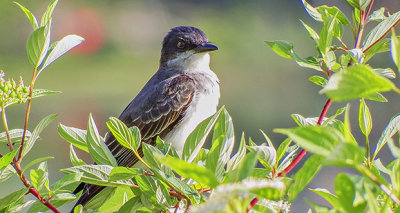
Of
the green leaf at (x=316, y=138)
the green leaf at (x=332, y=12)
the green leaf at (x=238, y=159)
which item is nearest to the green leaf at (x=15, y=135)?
the green leaf at (x=238, y=159)

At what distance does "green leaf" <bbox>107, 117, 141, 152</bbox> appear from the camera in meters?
1.40

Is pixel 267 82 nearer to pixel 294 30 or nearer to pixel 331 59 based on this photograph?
pixel 294 30

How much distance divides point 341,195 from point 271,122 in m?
9.83

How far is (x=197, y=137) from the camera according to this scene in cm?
149

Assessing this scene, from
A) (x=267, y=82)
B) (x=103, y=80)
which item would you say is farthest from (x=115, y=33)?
(x=267, y=82)

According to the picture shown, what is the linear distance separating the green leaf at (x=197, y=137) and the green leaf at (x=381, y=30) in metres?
0.38

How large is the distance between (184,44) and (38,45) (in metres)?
2.20

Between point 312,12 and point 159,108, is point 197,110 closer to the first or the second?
point 159,108

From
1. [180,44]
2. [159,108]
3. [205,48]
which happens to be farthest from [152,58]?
[159,108]

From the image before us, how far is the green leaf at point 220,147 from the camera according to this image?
52.2 inches

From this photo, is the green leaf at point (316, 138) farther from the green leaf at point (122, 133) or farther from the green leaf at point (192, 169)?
the green leaf at point (122, 133)

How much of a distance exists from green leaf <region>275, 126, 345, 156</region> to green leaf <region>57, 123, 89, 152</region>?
745mm

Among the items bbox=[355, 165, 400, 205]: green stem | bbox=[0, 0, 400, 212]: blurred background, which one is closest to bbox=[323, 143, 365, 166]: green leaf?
bbox=[355, 165, 400, 205]: green stem

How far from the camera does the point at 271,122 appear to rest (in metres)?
10.8
